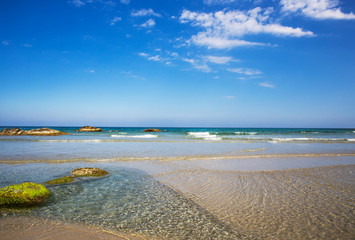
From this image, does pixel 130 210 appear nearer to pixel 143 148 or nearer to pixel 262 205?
pixel 262 205

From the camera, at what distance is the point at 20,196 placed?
172 inches

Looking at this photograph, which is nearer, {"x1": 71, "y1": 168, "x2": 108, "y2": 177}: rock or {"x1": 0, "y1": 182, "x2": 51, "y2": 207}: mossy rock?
{"x1": 0, "y1": 182, "x2": 51, "y2": 207}: mossy rock

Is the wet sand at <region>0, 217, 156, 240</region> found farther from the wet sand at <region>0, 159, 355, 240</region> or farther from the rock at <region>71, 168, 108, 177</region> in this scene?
the rock at <region>71, 168, 108, 177</region>

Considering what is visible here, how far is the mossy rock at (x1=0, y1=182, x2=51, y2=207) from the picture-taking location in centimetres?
431

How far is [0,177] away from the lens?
677 cm

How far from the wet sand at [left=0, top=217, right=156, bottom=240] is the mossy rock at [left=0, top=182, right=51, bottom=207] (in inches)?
26.2

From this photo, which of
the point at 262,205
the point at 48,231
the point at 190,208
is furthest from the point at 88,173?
the point at 262,205

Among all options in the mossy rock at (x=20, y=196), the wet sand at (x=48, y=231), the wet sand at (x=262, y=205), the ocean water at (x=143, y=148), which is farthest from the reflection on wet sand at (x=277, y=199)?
the ocean water at (x=143, y=148)

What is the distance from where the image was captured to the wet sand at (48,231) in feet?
10.4

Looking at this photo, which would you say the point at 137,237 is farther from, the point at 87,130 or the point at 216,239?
the point at 87,130

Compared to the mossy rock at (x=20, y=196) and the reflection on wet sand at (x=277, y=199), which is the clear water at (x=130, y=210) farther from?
the reflection on wet sand at (x=277, y=199)

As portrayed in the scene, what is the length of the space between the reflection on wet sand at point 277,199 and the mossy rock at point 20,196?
11.4ft

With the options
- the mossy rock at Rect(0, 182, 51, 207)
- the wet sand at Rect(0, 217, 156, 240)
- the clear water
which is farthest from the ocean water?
the wet sand at Rect(0, 217, 156, 240)

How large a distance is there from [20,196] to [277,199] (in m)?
5.99
